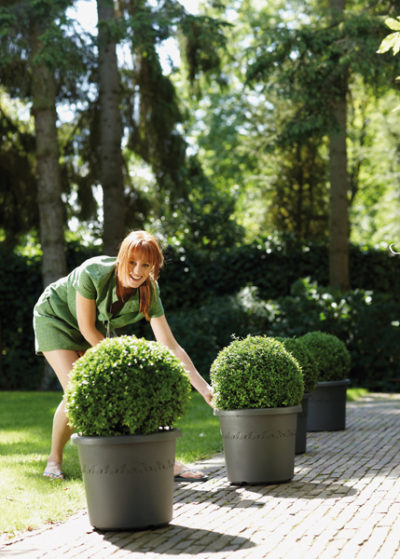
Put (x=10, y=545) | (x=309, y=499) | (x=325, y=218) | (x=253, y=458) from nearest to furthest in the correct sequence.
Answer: (x=10, y=545) < (x=309, y=499) < (x=253, y=458) < (x=325, y=218)

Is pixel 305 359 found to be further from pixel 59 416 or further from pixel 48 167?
pixel 48 167

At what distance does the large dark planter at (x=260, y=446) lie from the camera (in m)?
5.94

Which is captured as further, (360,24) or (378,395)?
(378,395)

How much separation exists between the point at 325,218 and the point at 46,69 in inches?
485

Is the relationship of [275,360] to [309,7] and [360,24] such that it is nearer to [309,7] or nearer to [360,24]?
[360,24]

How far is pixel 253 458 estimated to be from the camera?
5.95m

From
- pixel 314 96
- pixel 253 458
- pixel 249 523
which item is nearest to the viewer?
pixel 249 523

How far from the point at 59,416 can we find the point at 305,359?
2.77m

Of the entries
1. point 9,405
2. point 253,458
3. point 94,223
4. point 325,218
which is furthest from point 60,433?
point 325,218

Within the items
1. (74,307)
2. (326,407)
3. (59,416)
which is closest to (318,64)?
(326,407)

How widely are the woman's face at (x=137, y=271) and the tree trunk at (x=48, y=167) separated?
8.76m

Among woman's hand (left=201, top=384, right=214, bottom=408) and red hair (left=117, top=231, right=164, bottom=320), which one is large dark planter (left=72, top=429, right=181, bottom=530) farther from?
woman's hand (left=201, top=384, right=214, bottom=408)

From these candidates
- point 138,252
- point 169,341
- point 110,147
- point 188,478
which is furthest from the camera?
point 110,147

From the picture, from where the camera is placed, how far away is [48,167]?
13602 millimetres
